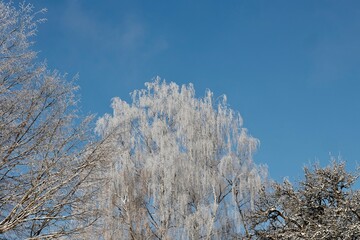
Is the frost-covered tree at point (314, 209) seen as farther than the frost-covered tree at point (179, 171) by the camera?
No

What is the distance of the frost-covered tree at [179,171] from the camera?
12.7 metres

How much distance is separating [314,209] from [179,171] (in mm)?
4527

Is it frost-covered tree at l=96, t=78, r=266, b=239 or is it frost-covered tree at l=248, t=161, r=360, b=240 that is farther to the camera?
frost-covered tree at l=96, t=78, r=266, b=239

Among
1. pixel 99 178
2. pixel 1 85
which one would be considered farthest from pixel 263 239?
pixel 1 85

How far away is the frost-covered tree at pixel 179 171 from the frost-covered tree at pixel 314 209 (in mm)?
1718

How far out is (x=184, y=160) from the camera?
14188 mm

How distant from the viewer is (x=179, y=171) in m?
13.9

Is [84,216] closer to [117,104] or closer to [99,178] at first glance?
[99,178]

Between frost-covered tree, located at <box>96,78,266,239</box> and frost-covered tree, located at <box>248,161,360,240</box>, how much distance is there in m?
1.72

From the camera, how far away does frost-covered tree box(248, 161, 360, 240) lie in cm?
936

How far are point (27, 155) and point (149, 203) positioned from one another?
821 cm

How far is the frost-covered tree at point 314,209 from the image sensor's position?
936 cm

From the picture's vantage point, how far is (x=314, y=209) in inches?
415

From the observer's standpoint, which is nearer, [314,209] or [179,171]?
[314,209]
